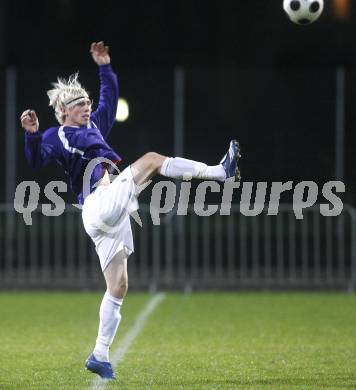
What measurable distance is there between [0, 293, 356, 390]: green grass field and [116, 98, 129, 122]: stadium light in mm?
3061

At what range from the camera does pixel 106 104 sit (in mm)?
8656

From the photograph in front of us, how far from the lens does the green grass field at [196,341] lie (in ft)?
25.5

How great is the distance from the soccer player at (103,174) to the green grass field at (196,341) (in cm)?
54

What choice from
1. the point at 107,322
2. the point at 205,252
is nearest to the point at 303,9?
the point at 107,322

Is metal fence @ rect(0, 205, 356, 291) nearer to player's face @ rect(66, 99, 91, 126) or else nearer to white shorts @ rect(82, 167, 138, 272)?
player's face @ rect(66, 99, 91, 126)

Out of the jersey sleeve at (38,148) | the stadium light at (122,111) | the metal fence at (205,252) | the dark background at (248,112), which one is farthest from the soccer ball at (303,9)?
the stadium light at (122,111)

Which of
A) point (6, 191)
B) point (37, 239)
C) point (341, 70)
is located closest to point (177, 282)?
point (37, 239)

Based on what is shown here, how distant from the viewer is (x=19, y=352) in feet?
30.8

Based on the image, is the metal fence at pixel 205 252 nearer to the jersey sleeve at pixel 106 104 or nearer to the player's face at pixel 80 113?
the jersey sleeve at pixel 106 104

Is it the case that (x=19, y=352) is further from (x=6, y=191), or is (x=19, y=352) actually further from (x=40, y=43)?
(x=40, y=43)

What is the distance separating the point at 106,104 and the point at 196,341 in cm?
266

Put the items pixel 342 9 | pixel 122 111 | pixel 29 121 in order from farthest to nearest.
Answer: pixel 342 9 < pixel 122 111 < pixel 29 121

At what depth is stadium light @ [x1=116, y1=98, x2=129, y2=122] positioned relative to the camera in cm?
1697

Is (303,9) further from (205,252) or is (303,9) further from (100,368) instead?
(205,252)
